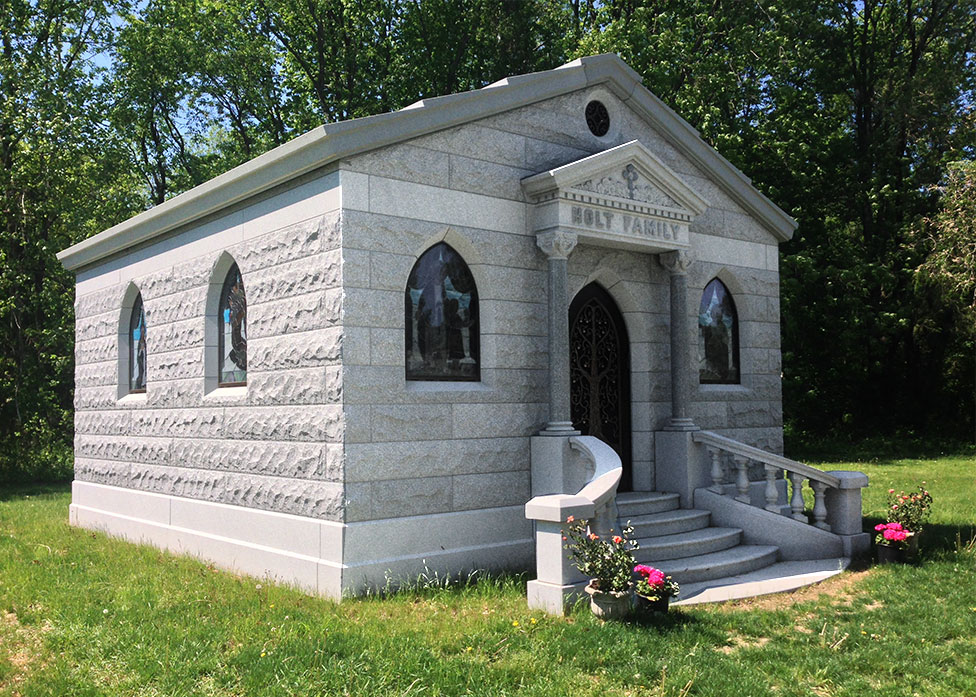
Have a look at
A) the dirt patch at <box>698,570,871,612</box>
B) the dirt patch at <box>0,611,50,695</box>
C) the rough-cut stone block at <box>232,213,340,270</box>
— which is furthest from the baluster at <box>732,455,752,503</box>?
the dirt patch at <box>0,611,50,695</box>

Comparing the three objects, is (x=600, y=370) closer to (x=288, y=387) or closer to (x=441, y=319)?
(x=441, y=319)

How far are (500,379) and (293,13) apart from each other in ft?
76.0

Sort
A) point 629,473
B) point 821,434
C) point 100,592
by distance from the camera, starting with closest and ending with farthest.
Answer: point 100,592
point 629,473
point 821,434

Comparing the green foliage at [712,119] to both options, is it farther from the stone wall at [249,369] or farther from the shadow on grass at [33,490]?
the stone wall at [249,369]

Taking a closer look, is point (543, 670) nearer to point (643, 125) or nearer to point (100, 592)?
point (100, 592)

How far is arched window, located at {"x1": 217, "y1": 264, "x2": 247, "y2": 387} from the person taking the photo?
11047mm

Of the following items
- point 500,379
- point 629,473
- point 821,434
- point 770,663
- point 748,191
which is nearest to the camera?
point 770,663

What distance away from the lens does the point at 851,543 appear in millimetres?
10555

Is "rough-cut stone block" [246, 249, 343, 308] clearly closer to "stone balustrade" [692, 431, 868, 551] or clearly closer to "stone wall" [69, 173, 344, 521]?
"stone wall" [69, 173, 344, 521]

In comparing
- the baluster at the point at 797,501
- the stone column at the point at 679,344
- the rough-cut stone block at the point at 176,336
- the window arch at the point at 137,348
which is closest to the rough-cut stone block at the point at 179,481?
the window arch at the point at 137,348

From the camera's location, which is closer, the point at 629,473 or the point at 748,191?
the point at 629,473

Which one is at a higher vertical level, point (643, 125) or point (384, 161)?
point (643, 125)

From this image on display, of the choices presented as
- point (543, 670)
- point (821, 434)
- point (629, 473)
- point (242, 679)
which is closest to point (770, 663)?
point (543, 670)

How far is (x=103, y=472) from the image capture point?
47.1ft
